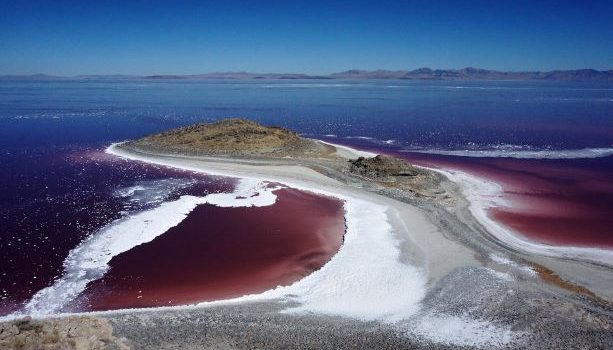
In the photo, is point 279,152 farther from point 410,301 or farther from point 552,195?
point 410,301

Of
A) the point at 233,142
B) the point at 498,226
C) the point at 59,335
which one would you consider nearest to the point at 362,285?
the point at 498,226

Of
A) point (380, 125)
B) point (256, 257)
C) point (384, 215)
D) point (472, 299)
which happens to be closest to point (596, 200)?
point (384, 215)

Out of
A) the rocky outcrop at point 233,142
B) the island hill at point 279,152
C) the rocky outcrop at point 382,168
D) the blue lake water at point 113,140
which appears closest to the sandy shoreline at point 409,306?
the blue lake water at point 113,140

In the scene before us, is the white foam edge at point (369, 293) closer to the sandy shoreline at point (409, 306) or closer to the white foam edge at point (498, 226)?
the sandy shoreline at point (409, 306)

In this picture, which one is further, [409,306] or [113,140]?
[113,140]

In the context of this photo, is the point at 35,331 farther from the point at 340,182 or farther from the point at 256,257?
the point at 340,182

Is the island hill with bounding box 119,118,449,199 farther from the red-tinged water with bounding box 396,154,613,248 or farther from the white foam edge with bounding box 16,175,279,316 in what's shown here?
the white foam edge with bounding box 16,175,279,316
